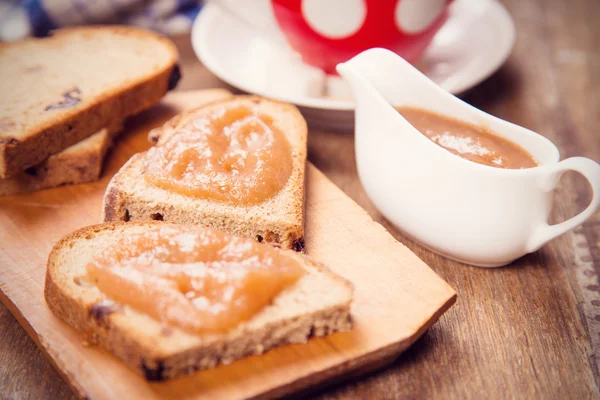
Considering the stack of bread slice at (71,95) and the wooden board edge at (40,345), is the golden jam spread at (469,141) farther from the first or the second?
the wooden board edge at (40,345)

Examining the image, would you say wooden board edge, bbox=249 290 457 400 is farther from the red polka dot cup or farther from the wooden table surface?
the red polka dot cup

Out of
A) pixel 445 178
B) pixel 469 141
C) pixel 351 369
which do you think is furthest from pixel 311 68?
pixel 351 369

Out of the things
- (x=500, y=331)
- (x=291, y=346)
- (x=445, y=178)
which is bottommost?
(x=500, y=331)

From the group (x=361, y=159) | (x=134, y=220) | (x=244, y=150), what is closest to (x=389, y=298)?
(x=361, y=159)

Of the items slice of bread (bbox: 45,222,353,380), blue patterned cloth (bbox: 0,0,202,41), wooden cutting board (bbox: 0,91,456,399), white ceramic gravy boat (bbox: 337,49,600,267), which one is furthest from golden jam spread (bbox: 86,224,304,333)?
blue patterned cloth (bbox: 0,0,202,41)

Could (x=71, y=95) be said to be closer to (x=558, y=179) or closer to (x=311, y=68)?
(x=311, y=68)
